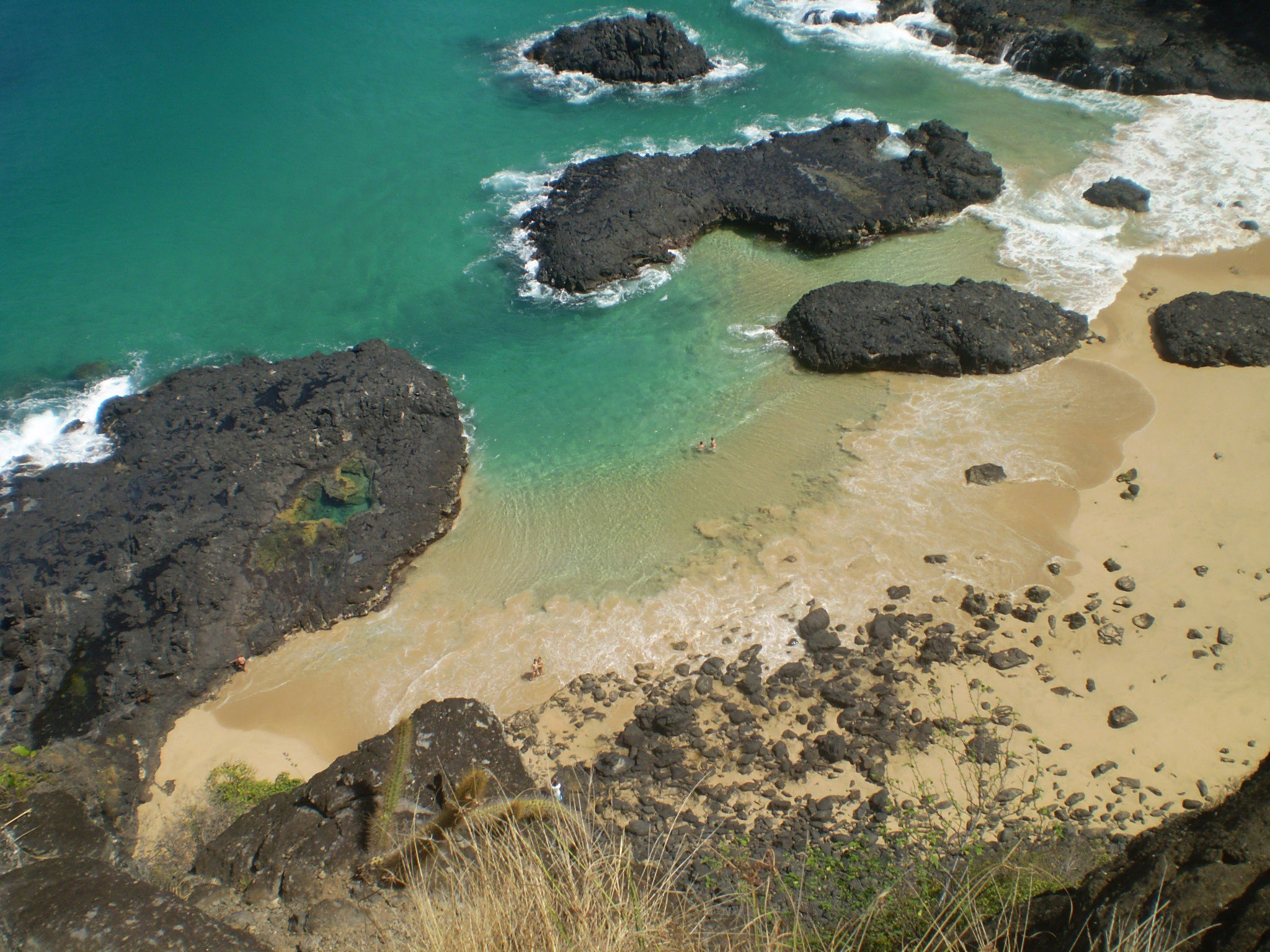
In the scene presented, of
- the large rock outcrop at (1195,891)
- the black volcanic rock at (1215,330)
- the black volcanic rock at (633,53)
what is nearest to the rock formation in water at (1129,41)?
the black volcanic rock at (633,53)

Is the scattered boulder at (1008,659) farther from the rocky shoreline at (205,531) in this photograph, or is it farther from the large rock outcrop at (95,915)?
the large rock outcrop at (95,915)

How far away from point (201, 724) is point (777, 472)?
10.5m

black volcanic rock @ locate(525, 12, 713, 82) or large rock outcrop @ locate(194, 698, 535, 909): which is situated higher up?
black volcanic rock @ locate(525, 12, 713, 82)

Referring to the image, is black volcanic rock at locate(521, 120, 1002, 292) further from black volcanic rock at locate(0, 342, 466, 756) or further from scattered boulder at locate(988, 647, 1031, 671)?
scattered boulder at locate(988, 647, 1031, 671)

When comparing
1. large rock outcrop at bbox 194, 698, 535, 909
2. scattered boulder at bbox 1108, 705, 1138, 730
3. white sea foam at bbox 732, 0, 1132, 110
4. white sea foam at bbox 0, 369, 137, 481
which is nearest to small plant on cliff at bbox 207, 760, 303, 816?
large rock outcrop at bbox 194, 698, 535, 909

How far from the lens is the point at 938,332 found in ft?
57.8

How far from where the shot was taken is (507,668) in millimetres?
12906

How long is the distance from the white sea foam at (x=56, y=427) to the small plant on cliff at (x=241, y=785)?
825 centimetres

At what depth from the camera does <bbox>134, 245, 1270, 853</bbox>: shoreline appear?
40.9ft

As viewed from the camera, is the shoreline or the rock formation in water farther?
the rock formation in water

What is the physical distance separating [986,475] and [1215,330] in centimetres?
699

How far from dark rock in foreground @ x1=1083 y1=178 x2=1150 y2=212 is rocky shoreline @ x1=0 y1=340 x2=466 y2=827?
57.7ft

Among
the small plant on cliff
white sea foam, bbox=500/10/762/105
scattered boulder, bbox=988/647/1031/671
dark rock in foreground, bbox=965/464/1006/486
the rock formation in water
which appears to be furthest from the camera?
white sea foam, bbox=500/10/762/105

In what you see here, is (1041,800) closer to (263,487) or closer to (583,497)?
(583,497)
